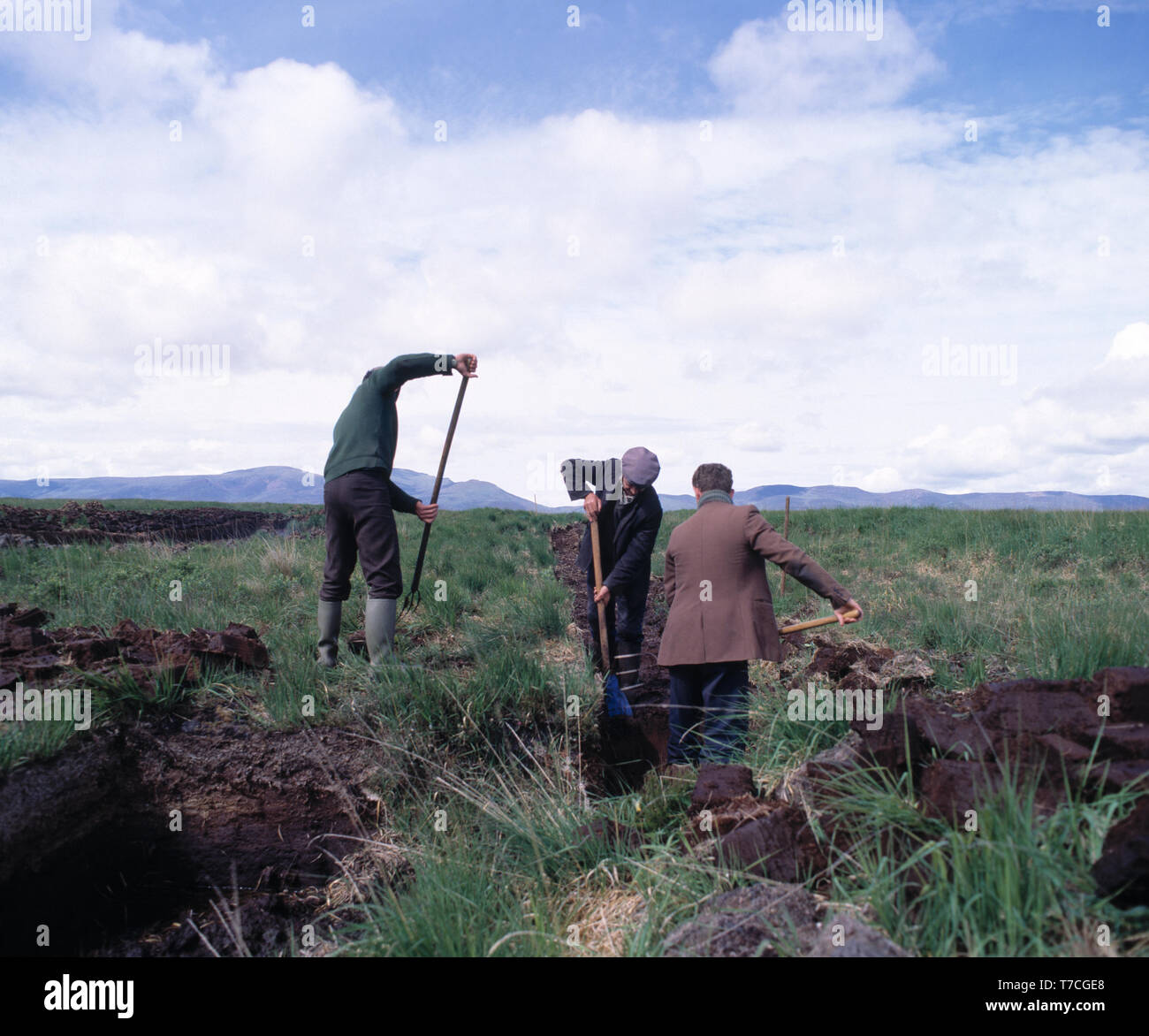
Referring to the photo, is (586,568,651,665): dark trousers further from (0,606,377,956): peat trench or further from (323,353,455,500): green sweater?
(0,606,377,956): peat trench

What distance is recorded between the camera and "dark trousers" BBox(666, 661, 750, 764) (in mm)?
3760

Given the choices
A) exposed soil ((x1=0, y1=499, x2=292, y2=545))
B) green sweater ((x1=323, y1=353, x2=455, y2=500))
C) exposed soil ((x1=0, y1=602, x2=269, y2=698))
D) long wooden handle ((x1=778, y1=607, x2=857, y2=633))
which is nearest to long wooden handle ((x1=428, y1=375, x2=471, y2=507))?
green sweater ((x1=323, y1=353, x2=455, y2=500))

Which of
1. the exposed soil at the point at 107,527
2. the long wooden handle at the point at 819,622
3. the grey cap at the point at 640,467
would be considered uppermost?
the grey cap at the point at 640,467

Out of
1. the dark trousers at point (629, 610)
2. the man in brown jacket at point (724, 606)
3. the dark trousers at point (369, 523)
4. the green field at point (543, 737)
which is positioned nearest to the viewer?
the green field at point (543, 737)

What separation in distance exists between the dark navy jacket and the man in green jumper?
105cm

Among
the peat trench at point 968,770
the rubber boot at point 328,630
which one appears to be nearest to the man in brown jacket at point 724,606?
the peat trench at point 968,770

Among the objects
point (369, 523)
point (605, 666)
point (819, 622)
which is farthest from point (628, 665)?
point (369, 523)

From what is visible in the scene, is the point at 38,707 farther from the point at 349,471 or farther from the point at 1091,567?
the point at 1091,567

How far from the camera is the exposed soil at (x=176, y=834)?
329 centimetres

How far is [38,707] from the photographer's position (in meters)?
3.72

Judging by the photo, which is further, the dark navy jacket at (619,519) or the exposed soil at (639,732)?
the dark navy jacket at (619,519)

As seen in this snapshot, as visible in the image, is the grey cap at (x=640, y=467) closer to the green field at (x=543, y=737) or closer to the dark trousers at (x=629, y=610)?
the dark trousers at (x=629, y=610)

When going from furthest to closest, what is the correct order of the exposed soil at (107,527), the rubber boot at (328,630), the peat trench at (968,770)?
the exposed soil at (107,527)
the rubber boot at (328,630)
the peat trench at (968,770)
